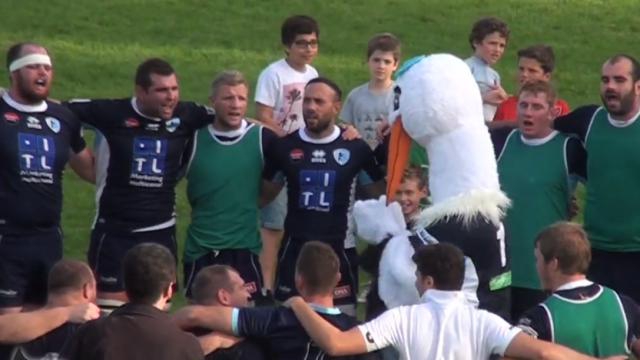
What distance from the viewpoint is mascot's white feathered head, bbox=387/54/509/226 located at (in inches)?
340

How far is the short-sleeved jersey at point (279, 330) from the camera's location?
777cm

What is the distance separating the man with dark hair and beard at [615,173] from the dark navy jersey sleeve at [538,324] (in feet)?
7.54

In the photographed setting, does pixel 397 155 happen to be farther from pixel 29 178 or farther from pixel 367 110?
pixel 367 110

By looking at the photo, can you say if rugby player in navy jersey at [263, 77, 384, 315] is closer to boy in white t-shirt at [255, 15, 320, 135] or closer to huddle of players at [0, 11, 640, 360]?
huddle of players at [0, 11, 640, 360]

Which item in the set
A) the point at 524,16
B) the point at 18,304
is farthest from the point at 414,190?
the point at 524,16

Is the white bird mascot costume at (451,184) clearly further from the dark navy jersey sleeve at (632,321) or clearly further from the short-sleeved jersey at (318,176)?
the short-sleeved jersey at (318,176)

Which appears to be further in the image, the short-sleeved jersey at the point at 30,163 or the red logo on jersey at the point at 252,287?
the red logo on jersey at the point at 252,287

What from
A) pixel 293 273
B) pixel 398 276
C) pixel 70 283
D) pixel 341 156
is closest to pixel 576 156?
pixel 341 156

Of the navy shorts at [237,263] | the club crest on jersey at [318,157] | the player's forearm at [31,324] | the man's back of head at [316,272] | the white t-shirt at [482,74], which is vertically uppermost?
the white t-shirt at [482,74]

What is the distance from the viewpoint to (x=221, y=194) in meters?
10.7

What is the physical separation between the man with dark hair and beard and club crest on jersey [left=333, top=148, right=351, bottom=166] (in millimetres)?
1459

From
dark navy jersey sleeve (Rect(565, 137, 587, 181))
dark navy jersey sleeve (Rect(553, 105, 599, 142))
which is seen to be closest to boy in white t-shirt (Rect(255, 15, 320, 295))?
dark navy jersey sleeve (Rect(553, 105, 599, 142))

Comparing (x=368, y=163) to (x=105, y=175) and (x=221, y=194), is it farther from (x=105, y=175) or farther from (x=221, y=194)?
(x=105, y=175)

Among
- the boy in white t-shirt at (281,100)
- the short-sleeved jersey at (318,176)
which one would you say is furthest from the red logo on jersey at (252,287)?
the boy in white t-shirt at (281,100)
